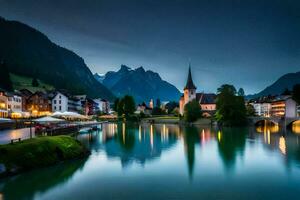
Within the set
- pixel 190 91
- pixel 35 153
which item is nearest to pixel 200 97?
pixel 190 91

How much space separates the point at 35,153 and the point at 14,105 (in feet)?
260

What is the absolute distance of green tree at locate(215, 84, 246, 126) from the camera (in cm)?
11944

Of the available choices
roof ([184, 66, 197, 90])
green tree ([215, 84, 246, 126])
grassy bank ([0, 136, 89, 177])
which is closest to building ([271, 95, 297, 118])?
green tree ([215, 84, 246, 126])

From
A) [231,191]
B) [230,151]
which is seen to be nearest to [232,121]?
[230,151]

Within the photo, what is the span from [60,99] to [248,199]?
12721 centimetres

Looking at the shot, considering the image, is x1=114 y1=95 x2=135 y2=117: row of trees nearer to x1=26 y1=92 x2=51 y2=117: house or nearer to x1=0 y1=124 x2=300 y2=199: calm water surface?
x1=26 y1=92 x2=51 y2=117: house

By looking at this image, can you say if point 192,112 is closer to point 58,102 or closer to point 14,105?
point 58,102

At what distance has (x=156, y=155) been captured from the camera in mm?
48812

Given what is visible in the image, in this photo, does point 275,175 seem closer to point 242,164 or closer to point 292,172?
point 292,172

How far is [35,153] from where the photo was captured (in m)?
33.3

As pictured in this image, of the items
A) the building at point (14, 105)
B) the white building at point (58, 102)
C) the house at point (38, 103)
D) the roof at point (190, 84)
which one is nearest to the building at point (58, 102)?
the white building at point (58, 102)

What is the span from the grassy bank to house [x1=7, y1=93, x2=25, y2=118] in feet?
190

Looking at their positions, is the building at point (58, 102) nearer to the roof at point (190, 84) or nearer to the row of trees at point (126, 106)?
the row of trees at point (126, 106)

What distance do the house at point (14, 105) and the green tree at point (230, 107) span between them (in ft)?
239
